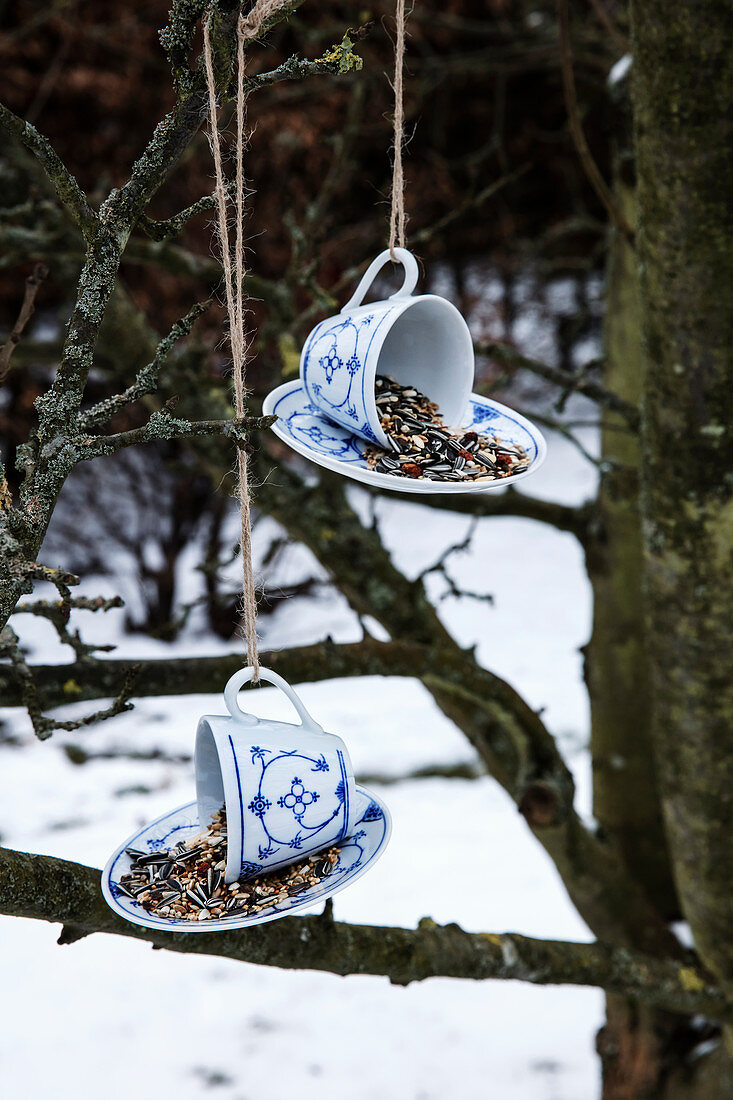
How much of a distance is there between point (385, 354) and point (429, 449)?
0.79ft

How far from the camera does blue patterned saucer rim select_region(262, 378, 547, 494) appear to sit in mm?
895

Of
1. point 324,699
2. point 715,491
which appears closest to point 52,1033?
point 324,699

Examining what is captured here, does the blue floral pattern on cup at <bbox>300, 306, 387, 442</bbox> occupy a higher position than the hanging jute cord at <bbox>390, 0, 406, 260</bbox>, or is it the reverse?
the hanging jute cord at <bbox>390, 0, 406, 260</bbox>

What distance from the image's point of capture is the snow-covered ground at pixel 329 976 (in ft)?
8.73

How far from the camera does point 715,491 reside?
1532 mm

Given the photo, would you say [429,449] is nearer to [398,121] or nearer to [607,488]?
[398,121]

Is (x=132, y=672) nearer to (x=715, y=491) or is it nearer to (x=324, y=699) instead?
(x=715, y=491)

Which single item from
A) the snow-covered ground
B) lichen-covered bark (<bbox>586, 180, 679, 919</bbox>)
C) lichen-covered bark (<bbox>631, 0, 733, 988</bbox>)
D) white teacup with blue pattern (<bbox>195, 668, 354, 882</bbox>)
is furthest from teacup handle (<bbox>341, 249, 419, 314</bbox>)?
the snow-covered ground

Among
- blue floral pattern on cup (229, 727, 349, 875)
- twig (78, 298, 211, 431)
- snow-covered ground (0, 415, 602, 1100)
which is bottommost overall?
snow-covered ground (0, 415, 602, 1100)

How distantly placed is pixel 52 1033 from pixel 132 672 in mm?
2136

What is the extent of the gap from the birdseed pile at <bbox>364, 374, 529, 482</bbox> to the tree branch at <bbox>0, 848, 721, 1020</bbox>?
0.57 m

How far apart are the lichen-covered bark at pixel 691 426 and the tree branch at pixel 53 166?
3.05 ft

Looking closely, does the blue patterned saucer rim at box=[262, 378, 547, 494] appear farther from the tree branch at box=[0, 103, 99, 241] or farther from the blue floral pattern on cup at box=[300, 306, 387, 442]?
the tree branch at box=[0, 103, 99, 241]

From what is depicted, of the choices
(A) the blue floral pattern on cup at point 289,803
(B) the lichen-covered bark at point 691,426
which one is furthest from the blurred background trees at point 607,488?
(A) the blue floral pattern on cup at point 289,803
